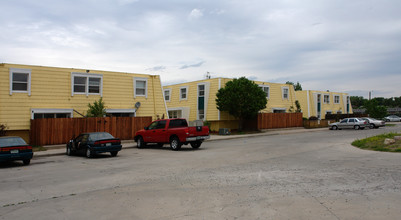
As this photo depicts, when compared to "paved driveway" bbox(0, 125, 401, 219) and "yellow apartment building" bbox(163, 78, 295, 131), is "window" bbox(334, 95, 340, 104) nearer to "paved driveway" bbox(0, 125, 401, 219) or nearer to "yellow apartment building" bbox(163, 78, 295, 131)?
"yellow apartment building" bbox(163, 78, 295, 131)

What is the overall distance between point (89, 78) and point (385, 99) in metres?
149

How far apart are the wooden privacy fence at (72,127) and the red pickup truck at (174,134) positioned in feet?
13.0

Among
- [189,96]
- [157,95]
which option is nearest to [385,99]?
[189,96]

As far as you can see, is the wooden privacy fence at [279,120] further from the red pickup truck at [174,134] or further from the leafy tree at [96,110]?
the leafy tree at [96,110]

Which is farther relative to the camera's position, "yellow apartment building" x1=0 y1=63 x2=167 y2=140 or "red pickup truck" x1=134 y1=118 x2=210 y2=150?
"yellow apartment building" x1=0 y1=63 x2=167 y2=140

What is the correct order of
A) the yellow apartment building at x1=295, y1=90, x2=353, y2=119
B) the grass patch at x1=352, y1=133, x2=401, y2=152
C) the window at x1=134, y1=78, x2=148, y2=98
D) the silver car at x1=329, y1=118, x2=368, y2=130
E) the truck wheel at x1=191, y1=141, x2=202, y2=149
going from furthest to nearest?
the yellow apartment building at x1=295, y1=90, x2=353, y2=119, the silver car at x1=329, y1=118, x2=368, y2=130, the window at x1=134, y1=78, x2=148, y2=98, the truck wheel at x1=191, y1=141, x2=202, y2=149, the grass patch at x1=352, y1=133, x2=401, y2=152

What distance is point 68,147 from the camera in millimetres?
19500

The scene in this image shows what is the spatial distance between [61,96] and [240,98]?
17.0 m

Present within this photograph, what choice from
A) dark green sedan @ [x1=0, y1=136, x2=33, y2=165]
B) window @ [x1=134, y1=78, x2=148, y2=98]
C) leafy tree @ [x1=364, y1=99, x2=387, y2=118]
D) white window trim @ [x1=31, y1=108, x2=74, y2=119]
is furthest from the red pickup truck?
leafy tree @ [x1=364, y1=99, x2=387, y2=118]

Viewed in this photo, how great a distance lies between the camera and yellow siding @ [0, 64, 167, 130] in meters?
23.0

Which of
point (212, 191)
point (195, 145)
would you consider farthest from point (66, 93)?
point (212, 191)

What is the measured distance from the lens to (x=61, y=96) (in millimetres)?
25203

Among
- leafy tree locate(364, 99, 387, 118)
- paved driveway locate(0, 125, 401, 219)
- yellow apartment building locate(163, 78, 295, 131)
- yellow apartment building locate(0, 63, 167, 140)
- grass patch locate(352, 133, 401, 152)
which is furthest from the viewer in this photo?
leafy tree locate(364, 99, 387, 118)

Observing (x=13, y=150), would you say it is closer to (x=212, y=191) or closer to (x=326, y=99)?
(x=212, y=191)
